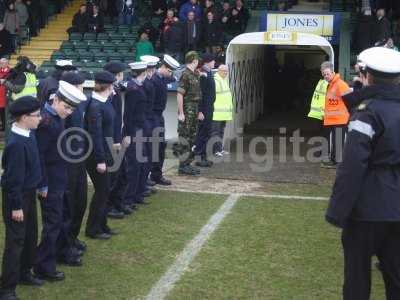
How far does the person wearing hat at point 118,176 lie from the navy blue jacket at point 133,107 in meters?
0.17

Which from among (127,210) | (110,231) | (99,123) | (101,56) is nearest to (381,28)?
(101,56)

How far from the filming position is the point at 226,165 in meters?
12.4

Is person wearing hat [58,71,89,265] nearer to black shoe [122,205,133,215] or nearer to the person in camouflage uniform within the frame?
black shoe [122,205,133,215]

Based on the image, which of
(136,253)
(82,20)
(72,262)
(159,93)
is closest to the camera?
(72,262)

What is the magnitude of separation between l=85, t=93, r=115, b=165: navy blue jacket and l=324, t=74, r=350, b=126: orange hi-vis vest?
558 cm

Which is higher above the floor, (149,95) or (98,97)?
(98,97)

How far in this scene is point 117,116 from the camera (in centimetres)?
793

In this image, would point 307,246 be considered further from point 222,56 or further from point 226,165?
point 222,56

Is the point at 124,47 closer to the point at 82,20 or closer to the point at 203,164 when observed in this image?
the point at 82,20

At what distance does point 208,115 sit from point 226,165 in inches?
43.6

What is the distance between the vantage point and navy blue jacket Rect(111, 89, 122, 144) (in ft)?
25.0

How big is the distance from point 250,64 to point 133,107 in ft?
30.1

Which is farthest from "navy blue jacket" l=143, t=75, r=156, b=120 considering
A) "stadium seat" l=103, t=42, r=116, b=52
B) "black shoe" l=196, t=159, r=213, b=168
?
"stadium seat" l=103, t=42, r=116, b=52

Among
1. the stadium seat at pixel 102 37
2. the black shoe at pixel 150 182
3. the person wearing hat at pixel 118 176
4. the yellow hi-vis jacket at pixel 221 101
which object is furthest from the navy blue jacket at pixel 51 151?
the stadium seat at pixel 102 37
